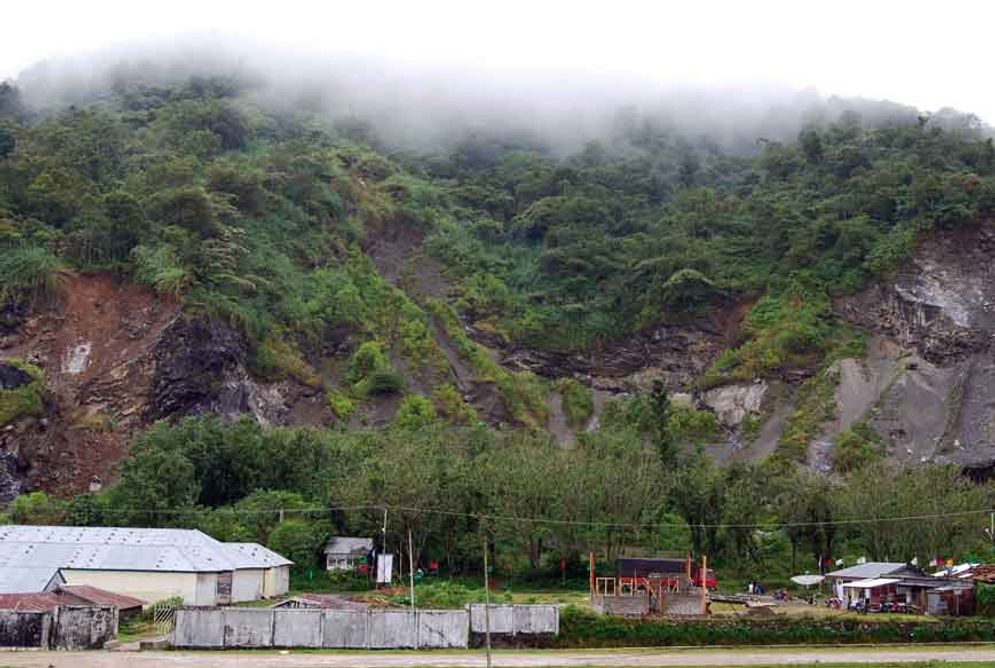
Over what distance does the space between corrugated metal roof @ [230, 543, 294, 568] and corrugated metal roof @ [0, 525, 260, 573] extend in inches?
35.6

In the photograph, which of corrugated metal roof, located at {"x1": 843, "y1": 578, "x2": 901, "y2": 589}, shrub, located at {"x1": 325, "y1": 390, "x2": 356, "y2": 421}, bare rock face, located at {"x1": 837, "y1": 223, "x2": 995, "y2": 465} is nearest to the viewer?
corrugated metal roof, located at {"x1": 843, "y1": 578, "x2": 901, "y2": 589}

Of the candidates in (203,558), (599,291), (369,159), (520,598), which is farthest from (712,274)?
(203,558)

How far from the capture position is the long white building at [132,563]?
47750mm

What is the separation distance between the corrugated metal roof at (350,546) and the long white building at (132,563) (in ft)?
30.8

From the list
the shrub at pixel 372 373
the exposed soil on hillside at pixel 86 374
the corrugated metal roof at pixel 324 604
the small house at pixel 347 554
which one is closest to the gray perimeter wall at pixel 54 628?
the corrugated metal roof at pixel 324 604

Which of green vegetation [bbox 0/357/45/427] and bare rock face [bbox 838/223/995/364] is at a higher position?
bare rock face [bbox 838/223/995/364]

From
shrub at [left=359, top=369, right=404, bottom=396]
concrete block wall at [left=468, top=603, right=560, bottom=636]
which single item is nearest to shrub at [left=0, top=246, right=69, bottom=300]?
shrub at [left=359, top=369, right=404, bottom=396]

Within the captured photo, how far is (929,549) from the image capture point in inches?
2507

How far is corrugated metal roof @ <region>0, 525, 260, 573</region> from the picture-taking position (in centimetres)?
4825

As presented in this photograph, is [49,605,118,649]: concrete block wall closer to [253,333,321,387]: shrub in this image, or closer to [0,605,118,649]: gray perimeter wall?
[0,605,118,649]: gray perimeter wall

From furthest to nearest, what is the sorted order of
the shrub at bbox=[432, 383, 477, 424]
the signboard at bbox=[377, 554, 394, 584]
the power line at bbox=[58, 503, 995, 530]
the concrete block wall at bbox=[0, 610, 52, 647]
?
the shrub at bbox=[432, 383, 477, 424] < the power line at bbox=[58, 503, 995, 530] < the signboard at bbox=[377, 554, 394, 584] < the concrete block wall at bbox=[0, 610, 52, 647]

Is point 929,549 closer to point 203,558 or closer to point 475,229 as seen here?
point 203,558

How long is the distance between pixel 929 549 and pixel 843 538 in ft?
16.0

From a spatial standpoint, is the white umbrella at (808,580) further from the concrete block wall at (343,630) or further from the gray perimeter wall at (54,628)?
the gray perimeter wall at (54,628)
